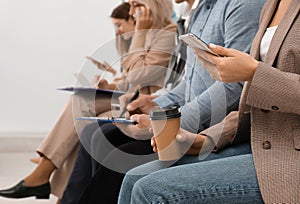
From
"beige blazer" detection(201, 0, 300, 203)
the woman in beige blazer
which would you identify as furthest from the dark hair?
"beige blazer" detection(201, 0, 300, 203)

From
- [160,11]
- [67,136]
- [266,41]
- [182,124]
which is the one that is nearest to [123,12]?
[160,11]

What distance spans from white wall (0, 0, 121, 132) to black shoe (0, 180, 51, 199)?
4.41 feet

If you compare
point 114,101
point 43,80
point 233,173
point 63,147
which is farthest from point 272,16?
point 43,80

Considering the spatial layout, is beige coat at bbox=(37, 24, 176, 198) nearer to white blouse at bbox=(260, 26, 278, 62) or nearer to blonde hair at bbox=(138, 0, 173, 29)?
blonde hair at bbox=(138, 0, 173, 29)

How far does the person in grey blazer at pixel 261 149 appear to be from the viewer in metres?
0.87

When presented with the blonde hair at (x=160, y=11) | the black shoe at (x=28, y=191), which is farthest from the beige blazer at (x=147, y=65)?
the black shoe at (x=28, y=191)

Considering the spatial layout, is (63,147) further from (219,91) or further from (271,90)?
(271,90)

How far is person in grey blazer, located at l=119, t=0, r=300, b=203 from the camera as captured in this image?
2.86ft

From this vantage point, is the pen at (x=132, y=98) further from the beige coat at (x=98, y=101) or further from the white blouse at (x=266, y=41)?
the white blouse at (x=266, y=41)

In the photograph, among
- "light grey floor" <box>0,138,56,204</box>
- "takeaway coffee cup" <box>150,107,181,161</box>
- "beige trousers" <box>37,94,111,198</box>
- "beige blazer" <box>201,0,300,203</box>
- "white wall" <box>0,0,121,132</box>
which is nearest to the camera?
"beige blazer" <box>201,0,300,203</box>

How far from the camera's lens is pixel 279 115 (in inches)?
37.9

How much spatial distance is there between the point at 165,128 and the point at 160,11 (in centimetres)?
135

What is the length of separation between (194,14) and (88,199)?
2.20 ft

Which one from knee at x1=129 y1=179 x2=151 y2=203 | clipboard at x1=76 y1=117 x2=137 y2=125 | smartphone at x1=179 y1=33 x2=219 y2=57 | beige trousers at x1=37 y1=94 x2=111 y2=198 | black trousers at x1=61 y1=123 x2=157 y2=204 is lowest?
beige trousers at x1=37 y1=94 x2=111 y2=198
